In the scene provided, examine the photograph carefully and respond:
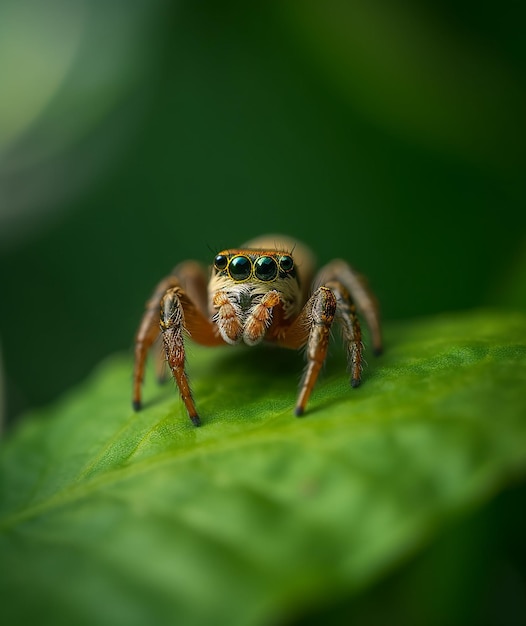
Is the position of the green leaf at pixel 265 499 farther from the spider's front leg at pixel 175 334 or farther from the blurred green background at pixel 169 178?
the blurred green background at pixel 169 178

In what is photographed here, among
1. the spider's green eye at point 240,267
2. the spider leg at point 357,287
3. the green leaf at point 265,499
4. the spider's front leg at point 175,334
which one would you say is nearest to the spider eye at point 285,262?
the spider's green eye at point 240,267

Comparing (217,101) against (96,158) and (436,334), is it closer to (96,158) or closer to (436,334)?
(96,158)

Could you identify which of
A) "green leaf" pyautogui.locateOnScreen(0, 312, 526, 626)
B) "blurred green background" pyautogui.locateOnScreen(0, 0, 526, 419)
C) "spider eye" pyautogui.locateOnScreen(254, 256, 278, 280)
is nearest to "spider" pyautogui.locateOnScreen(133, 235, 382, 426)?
"spider eye" pyautogui.locateOnScreen(254, 256, 278, 280)

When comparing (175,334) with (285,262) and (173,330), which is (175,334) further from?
(285,262)

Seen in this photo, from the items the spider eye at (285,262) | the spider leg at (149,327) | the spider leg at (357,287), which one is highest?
the spider eye at (285,262)

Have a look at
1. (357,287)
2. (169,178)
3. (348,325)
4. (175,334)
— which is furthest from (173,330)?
(169,178)

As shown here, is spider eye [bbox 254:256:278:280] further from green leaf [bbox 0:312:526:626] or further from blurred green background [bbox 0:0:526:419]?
blurred green background [bbox 0:0:526:419]
